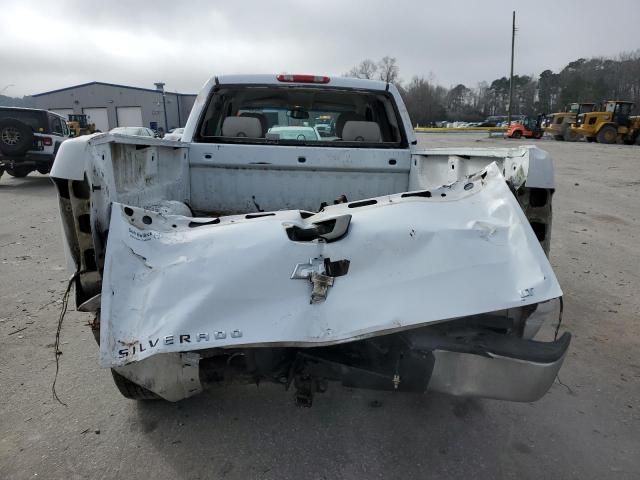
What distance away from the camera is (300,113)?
15.5ft

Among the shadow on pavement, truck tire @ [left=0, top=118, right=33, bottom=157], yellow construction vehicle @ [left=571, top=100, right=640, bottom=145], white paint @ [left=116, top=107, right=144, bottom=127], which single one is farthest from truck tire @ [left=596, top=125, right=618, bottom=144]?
white paint @ [left=116, top=107, right=144, bottom=127]

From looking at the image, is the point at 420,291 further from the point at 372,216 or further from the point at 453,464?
the point at 453,464

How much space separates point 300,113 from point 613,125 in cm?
3292

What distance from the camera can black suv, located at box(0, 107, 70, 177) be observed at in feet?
40.9

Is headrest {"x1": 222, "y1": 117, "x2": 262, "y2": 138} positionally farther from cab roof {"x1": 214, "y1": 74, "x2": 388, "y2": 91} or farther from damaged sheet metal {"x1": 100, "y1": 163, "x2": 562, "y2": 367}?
damaged sheet metal {"x1": 100, "y1": 163, "x2": 562, "y2": 367}

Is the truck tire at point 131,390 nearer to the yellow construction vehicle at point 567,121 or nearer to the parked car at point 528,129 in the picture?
the yellow construction vehicle at point 567,121

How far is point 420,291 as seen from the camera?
186cm

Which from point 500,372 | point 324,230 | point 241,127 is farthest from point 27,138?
point 500,372

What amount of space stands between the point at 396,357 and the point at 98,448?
1644 mm

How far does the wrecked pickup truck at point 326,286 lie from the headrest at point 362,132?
1.73 meters

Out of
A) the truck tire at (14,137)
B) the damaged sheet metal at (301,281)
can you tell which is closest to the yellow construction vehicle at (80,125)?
the truck tire at (14,137)

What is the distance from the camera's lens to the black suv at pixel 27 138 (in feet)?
40.9

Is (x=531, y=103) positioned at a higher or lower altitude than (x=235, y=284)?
higher

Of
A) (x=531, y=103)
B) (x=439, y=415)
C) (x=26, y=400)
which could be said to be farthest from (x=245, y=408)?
(x=531, y=103)
